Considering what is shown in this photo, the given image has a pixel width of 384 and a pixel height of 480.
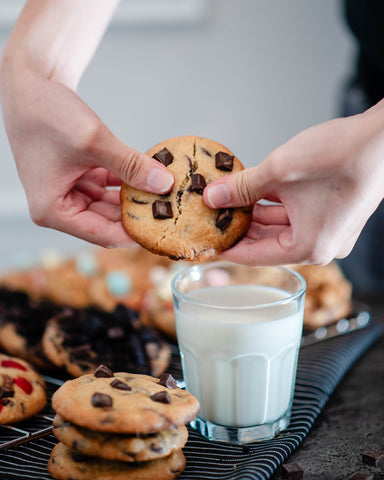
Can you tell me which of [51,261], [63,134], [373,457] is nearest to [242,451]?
[373,457]

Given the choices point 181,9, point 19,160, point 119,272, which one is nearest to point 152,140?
point 181,9

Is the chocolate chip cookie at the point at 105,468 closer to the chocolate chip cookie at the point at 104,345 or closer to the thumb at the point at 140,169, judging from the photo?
the chocolate chip cookie at the point at 104,345

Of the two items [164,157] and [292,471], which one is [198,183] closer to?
[164,157]

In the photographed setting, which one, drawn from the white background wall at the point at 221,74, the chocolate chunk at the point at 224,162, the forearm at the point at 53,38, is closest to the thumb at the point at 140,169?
the chocolate chunk at the point at 224,162

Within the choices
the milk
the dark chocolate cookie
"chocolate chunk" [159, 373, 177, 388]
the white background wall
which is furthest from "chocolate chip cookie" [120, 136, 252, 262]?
the white background wall

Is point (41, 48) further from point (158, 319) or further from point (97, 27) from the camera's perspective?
point (158, 319)

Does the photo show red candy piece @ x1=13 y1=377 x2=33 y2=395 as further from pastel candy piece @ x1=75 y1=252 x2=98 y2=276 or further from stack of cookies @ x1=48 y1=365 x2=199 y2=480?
pastel candy piece @ x1=75 y1=252 x2=98 y2=276
